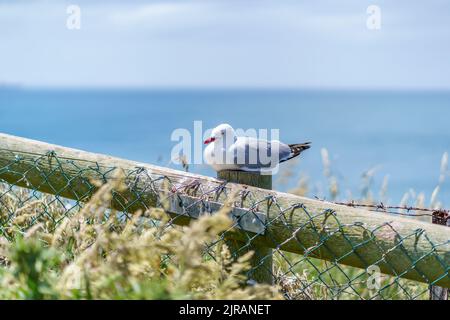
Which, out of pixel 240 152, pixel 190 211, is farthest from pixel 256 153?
pixel 190 211

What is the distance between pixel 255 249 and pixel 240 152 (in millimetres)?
600

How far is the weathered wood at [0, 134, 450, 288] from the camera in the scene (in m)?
3.03

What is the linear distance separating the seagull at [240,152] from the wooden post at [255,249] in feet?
0.17

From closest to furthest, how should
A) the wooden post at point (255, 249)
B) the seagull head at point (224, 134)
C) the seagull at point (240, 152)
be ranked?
1. the wooden post at point (255, 249)
2. the seagull at point (240, 152)
3. the seagull head at point (224, 134)

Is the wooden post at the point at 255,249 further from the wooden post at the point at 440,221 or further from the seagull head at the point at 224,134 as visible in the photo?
the wooden post at the point at 440,221

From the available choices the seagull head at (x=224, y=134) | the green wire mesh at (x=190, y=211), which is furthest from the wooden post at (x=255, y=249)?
the seagull head at (x=224, y=134)

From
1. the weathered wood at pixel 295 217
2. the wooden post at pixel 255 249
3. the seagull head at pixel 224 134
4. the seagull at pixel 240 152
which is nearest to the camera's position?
the weathered wood at pixel 295 217

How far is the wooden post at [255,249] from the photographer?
3.44m

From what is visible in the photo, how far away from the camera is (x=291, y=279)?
12.8ft

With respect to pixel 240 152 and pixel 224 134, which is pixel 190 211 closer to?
pixel 240 152

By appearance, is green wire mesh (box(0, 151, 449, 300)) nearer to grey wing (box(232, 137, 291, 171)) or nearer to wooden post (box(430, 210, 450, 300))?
wooden post (box(430, 210, 450, 300))

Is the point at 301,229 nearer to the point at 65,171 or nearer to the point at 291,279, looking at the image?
the point at 291,279
